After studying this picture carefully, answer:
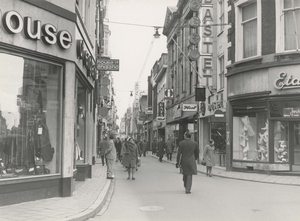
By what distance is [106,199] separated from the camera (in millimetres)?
10812

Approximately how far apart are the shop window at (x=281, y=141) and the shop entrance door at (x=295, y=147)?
0.72 ft

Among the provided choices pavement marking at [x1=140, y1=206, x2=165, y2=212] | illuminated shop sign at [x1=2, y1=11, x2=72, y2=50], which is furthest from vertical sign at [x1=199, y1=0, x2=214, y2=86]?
pavement marking at [x1=140, y1=206, x2=165, y2=212]

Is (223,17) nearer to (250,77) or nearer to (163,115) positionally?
(250,77)

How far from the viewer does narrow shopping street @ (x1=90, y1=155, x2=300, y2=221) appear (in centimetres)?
831

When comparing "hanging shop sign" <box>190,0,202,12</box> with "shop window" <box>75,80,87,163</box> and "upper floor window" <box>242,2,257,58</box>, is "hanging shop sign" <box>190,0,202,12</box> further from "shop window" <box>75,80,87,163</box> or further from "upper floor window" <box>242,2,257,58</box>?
"shop window" <box>75,80,87,163</box>

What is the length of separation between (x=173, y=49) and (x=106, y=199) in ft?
114

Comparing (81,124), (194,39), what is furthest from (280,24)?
(81,124)

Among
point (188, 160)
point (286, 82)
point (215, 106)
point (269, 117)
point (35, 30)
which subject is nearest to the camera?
point (35, 30)

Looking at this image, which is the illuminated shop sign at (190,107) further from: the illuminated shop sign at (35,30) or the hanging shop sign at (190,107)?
the illuminated shop sign at (35,30)

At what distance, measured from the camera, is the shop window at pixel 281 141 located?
58.3 feet

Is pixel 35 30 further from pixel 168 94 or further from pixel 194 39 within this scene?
pixel 168 94

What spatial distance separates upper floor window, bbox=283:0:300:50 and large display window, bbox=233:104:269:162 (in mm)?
2995

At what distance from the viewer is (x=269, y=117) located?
1783cm

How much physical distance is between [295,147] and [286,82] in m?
2.94
